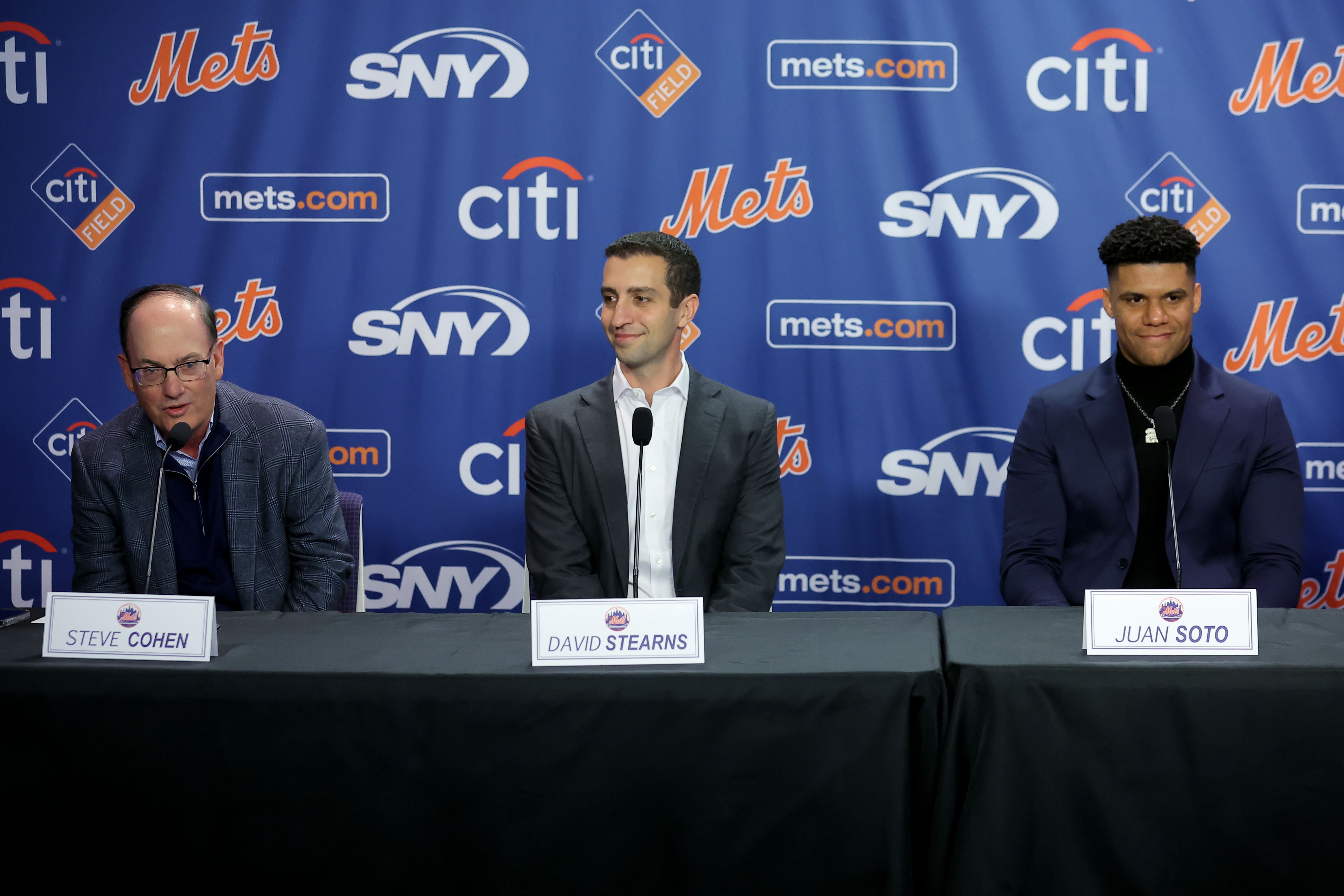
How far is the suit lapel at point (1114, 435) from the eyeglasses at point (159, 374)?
1.84 m

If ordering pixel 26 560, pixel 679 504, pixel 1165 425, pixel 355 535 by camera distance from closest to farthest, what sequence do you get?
pixel 1165 425 < pixel 679 504 < pixel 355 535 < pixel 26 560

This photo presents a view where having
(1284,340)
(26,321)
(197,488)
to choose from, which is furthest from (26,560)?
(1284,340)

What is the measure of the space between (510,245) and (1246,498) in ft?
6.49

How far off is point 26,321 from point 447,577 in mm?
1489

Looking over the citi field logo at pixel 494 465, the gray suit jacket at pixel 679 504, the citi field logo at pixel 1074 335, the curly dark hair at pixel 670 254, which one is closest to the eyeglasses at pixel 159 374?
the gray suit jacket at pixel 679 504

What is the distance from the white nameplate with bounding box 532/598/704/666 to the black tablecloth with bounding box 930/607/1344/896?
1.27 feet

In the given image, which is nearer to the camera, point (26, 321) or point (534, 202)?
point (534, 202)

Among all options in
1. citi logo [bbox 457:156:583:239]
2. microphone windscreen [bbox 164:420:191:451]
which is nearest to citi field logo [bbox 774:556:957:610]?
citi logo [bbox 457:156:583:239]

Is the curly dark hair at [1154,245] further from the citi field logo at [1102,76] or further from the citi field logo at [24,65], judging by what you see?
the citi field logo at [24,65]

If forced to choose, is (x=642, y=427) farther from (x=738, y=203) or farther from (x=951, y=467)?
(x=951, y=467)

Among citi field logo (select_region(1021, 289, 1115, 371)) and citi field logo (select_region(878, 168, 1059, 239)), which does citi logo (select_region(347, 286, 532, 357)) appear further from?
citi field logo (select_region(1021, 289, 1115, 371))

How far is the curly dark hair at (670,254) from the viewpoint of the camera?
232cm

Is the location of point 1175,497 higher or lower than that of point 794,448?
lower

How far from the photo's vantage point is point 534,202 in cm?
292
